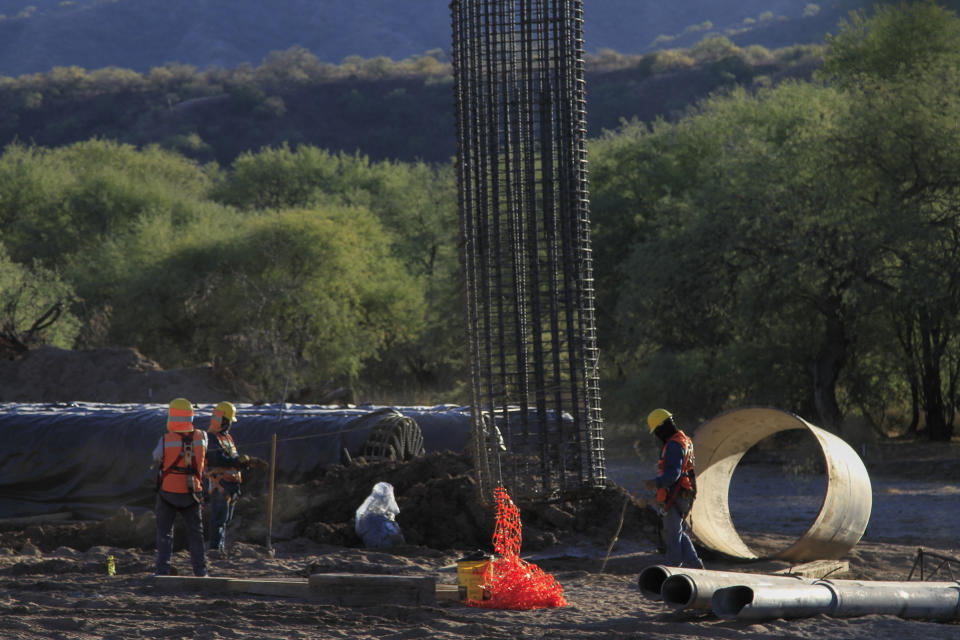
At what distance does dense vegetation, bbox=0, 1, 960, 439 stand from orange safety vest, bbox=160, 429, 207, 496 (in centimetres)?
1244

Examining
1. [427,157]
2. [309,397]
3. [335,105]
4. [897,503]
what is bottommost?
[897,503]

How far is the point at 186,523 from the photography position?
8.92 meters

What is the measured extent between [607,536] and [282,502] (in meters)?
3.53

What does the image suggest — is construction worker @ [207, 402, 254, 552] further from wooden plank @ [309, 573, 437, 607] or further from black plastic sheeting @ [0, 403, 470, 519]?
wooden plank @ [309, 573, 437, 607]

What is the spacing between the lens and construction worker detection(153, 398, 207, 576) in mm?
8805

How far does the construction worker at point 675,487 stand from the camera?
8.65 metres

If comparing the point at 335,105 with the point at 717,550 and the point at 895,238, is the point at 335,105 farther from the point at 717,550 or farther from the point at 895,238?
the point at 717,550

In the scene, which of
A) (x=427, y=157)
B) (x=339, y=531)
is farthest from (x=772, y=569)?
(x=427, y=157)

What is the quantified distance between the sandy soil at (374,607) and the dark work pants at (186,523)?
0.26m

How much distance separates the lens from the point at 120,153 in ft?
167

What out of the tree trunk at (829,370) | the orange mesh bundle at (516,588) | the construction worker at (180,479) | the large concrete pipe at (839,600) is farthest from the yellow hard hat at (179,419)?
the tree trunk at (829,370)

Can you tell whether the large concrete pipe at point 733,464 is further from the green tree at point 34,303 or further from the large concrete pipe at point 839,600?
the green tree at point 34,303

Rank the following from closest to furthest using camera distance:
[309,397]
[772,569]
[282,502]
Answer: [772,569]
[282,502]
[309,397]

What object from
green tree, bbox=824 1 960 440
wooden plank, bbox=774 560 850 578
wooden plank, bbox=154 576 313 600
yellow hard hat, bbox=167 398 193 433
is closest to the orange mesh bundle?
wooden plank, bbox=154 576 313 600
